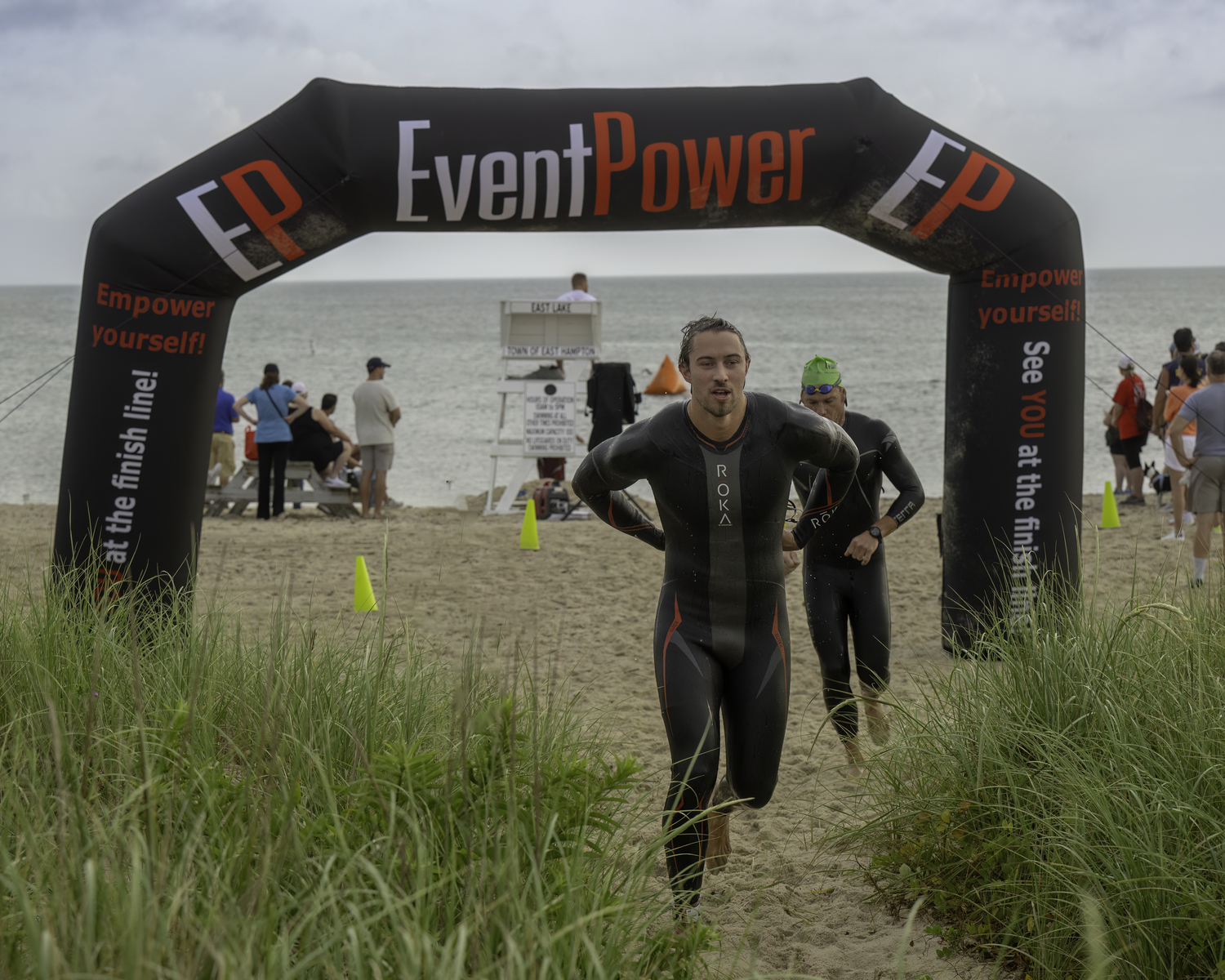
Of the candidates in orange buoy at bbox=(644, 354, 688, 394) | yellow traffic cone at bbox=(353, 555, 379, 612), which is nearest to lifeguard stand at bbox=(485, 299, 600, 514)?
orange buoy at bbox=(644, 354, 688, 394)

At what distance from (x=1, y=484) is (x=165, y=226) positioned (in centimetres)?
1755

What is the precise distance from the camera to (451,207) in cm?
623

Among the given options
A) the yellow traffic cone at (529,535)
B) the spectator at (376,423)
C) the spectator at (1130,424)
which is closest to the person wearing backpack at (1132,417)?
the spectator at (1130,424)

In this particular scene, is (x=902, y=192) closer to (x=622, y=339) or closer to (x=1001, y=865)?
(x=1001, y=865)

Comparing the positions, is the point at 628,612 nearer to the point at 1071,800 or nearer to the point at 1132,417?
the point at 1071,800

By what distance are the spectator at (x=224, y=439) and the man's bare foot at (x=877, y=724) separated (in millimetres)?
10136

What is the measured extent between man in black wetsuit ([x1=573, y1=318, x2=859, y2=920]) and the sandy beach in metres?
0.33

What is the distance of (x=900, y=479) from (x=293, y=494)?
9.37 m

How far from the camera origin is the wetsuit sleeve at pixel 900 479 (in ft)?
17.0

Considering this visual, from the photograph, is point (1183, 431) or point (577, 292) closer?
point (1183, 431)

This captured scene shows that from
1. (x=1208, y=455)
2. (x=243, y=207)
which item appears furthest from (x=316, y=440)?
(x=1208, y=455)

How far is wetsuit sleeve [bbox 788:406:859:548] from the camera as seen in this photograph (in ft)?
12.4

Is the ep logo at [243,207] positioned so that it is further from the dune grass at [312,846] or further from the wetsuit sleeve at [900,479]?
the wetsuit sleeve at [900,479]

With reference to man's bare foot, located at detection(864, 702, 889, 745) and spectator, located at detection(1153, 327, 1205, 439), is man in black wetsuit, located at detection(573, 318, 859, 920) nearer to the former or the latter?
man's bare foot, located at detection(864, 702, 889, 745)
